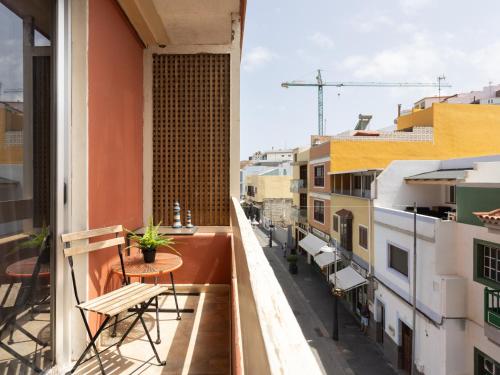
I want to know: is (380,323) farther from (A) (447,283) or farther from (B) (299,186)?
(B) (299,186)

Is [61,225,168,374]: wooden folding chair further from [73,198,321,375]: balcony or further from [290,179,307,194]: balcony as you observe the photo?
[290,179,307,194]: balcony

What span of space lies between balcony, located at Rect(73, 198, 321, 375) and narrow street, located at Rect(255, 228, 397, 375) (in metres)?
6.43

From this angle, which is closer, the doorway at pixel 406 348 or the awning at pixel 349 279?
the doorway at pixel 406 348

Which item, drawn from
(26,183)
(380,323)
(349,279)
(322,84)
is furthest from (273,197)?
(322,84)

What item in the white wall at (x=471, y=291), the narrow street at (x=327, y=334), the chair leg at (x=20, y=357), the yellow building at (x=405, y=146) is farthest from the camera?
the yellow building at (x=405, y=146)

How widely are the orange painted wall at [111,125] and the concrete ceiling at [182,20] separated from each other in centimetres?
17

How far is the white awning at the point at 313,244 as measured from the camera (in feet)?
54.7

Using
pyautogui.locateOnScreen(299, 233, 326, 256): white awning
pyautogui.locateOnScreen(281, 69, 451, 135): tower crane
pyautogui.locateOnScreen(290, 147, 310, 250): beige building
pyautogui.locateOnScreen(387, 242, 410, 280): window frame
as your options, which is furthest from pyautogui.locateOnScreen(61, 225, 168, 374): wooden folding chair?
pyautogui.locateOnScreen(281, 69, 451, 135): tower crane

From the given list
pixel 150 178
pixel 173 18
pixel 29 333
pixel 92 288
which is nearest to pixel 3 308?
pixel 29 333

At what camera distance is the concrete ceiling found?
3.51 m

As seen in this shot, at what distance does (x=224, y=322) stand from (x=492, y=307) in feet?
21.8

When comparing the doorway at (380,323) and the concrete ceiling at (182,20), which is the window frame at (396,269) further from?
the concrete ceiling at (182,20)

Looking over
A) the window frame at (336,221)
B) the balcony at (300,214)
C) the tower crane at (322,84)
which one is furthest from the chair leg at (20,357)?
the tower crane at (322,84)

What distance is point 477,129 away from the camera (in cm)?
1644
